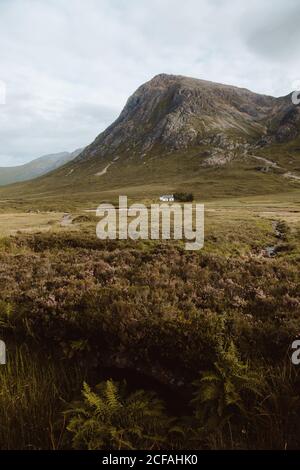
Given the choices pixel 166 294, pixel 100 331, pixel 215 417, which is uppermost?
pixel 166 294

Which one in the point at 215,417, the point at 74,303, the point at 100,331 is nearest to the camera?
the point at 215,417

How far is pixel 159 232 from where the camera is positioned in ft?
101

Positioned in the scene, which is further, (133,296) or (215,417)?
(133,296)

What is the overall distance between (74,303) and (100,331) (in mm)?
1360

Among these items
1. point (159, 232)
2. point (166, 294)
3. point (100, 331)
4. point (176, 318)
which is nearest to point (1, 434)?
point (100, 331)

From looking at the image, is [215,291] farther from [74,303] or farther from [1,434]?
[1,434]

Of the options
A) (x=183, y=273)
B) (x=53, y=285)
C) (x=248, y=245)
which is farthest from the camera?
Result: (x=248, y=245)

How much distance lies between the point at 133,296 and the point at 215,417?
3.88m

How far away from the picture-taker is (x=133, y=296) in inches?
380
